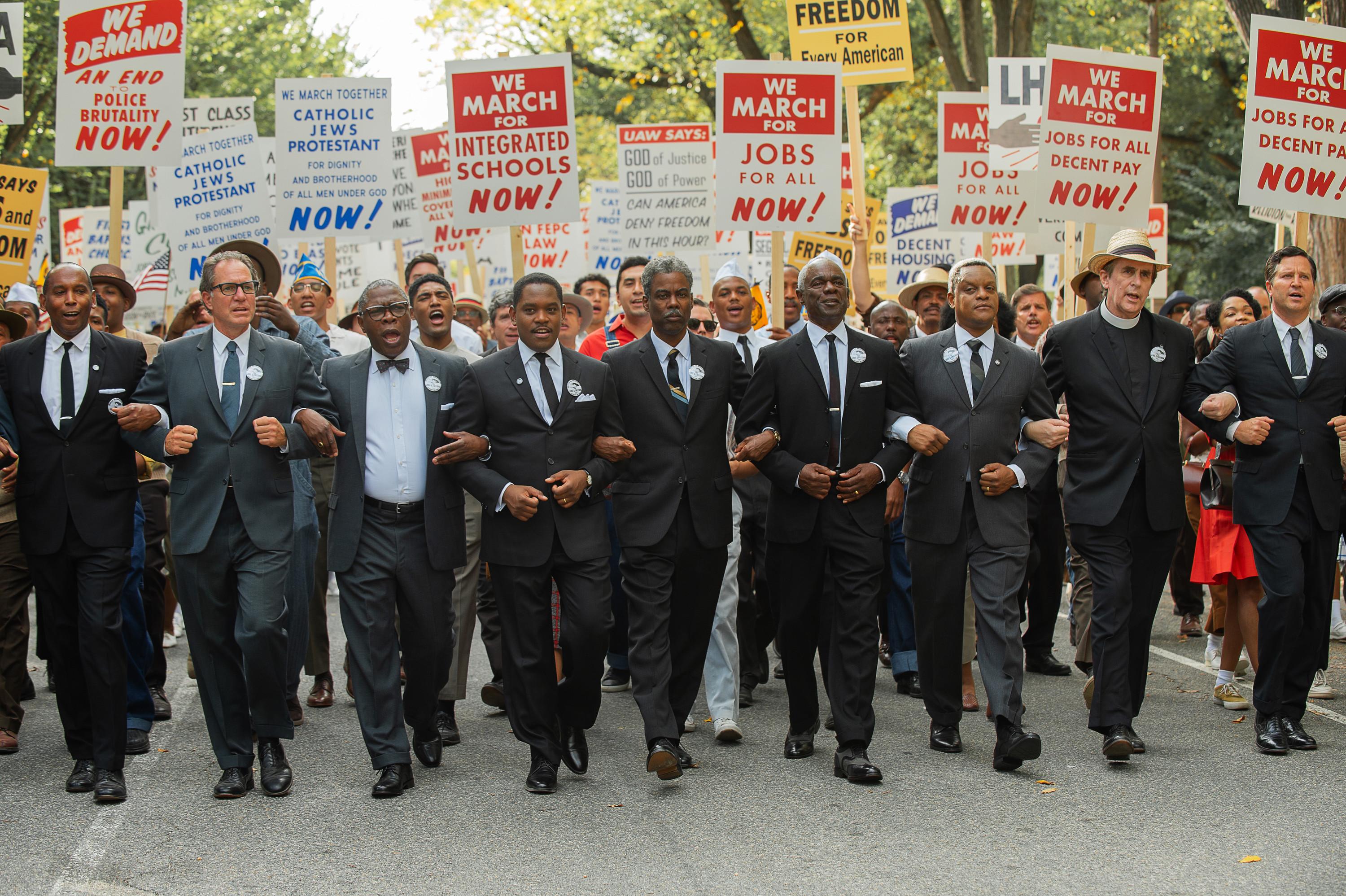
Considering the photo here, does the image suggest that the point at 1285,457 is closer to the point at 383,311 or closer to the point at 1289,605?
the point at 1289,605

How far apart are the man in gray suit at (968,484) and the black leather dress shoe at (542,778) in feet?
6.38

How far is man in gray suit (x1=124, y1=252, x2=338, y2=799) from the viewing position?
6.72 meters

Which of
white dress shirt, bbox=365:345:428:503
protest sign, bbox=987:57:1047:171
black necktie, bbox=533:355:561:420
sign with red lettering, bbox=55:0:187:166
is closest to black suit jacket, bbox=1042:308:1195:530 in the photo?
black necktie, bbox=533:355:561:420

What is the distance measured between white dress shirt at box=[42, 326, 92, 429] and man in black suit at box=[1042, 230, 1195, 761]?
15.4ft

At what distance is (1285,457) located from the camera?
7.42 metres

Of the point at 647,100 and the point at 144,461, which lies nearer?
the point at 144,461

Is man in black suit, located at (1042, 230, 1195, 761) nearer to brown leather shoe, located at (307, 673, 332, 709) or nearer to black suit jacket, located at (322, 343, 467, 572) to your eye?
black suit jacket, located at (322, 343, 467, 572)

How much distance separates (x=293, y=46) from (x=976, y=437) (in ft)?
97.9

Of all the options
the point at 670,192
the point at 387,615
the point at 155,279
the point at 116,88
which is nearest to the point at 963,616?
the point at 387,615

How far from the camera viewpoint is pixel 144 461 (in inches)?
336

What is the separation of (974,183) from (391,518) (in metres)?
8.16

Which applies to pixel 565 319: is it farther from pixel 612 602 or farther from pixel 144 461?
pixel 144 461

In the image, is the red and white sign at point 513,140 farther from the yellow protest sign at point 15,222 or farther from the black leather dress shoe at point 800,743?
the black leather dress shoe at point 800,743

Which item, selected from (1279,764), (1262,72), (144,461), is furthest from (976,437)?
(144,461)
